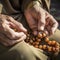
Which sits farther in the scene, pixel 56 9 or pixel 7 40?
pixel 56 9

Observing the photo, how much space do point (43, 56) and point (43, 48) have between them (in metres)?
0.10

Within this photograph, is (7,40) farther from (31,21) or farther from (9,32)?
(31,21)

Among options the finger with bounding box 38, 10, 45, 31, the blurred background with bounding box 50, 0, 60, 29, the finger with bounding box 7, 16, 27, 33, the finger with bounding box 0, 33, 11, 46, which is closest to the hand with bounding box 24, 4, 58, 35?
the finger with bounding box 38, 10, 45, 31

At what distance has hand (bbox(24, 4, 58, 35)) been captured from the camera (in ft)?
5.12

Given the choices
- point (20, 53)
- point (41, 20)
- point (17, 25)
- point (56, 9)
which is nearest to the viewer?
point (20, 53)

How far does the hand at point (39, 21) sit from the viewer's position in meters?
1.56

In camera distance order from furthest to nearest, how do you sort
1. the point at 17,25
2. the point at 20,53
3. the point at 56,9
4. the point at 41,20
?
the point at 56,9
the point at 41,20
the point at 17,25
the point at 20,53

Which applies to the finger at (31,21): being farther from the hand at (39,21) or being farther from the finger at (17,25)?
the finger at (17,25)

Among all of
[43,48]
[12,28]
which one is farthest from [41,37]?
[12,28]

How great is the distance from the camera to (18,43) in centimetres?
136

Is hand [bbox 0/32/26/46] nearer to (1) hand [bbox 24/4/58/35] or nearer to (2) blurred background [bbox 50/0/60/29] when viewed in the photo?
(1) hand [bbox 24/4/58/35]

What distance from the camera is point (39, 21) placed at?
5.16ft

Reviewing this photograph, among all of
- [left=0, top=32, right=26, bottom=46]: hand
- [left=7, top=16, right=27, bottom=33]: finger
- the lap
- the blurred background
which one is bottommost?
the blurred background

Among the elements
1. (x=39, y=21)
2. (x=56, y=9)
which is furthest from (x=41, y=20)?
(x=56, y=9)
